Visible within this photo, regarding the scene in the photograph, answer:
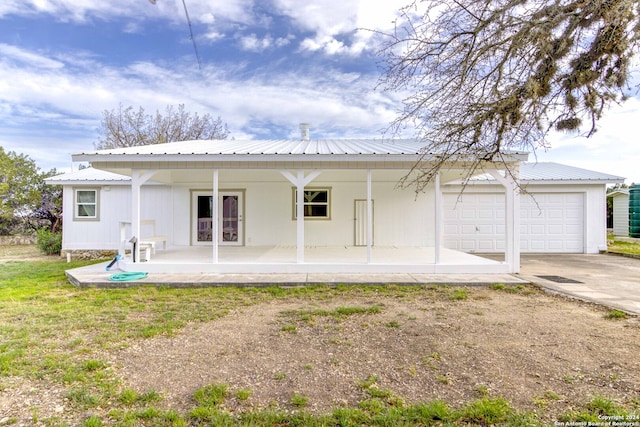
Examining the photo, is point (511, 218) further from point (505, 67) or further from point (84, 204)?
point (84, 204)

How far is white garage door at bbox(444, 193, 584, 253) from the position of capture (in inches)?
468

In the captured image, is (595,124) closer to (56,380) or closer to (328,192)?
(56,380)

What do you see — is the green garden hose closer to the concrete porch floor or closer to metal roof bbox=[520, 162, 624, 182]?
the concrete porch floor

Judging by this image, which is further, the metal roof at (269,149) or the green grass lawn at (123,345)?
the metal roof at (269,149)

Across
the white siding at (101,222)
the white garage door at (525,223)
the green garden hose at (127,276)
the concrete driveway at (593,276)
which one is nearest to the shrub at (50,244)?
the white siding at (101,222)

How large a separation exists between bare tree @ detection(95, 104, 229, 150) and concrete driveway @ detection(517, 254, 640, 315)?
20.6m

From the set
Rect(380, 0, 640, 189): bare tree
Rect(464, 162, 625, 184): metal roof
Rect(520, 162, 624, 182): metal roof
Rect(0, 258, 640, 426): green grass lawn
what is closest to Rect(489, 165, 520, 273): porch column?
Rect(0, 258, 640, 426): green grass lawn

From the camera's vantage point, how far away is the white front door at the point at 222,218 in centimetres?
1112

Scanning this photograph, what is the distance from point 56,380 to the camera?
298cm

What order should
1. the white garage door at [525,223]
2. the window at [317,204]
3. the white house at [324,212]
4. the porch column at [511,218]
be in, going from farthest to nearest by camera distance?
the white garage door at [525,223] < the window at [317,204] < the white house at [324,212] < the porch column at [511,218]

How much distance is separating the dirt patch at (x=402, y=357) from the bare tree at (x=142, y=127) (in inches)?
795

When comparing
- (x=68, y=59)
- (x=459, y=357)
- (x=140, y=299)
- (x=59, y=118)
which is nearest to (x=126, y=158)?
(x=140, y=299)

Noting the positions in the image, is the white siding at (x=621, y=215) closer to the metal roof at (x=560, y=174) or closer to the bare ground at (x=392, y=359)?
the metal roof at (x=560, y=174)

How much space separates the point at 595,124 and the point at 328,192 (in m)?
7.57
